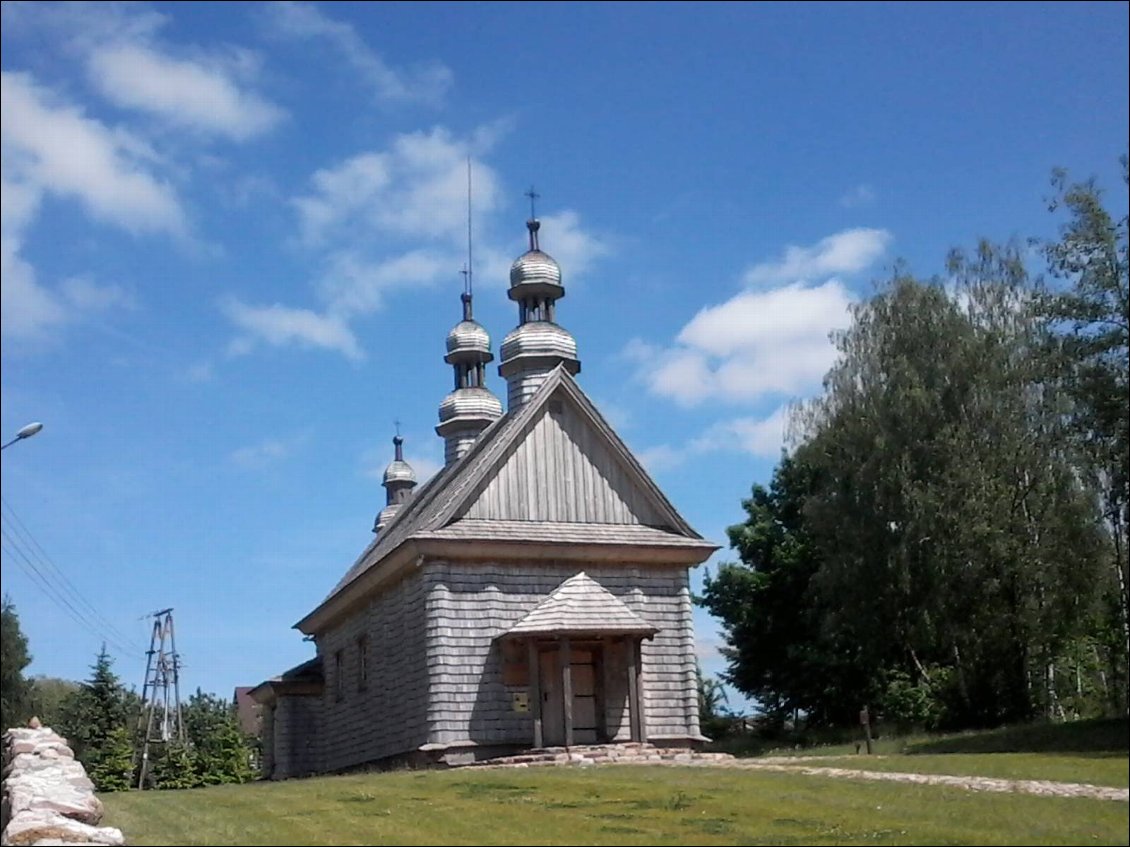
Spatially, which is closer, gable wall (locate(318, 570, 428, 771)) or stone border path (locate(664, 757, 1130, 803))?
stone border path (locate(664, 757, 1130, 803))

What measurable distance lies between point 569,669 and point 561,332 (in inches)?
391

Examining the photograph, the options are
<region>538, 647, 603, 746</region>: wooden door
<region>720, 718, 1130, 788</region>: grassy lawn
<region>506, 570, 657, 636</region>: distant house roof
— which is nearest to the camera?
<region>720, 718, 1130, 788</region>: grassy lawn

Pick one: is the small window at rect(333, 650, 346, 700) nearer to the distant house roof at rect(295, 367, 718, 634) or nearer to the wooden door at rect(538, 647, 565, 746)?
the distant house roof at rect(295, 367, 718, 634)

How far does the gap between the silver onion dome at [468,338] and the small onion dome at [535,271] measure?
12593mm

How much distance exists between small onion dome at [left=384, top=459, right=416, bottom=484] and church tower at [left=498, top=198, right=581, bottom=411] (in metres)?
23.8

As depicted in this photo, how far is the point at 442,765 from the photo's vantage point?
27500 mm

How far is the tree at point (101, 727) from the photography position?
43.1 meters

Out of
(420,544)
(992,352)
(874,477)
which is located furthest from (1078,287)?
(420,544)

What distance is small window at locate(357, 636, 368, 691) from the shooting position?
33.4m

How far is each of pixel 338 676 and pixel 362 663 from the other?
2.83 meters

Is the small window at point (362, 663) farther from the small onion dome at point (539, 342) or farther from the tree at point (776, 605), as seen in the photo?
the tree at point (776, 605)

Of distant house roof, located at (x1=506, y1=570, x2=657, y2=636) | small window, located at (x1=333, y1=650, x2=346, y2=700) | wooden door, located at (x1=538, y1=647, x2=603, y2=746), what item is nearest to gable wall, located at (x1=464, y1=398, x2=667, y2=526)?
distant house roof, located at (x1=506, y1=570, x2=657, y2=636)

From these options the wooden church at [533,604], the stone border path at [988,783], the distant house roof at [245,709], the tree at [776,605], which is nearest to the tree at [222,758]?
the wooden church at [533,604]

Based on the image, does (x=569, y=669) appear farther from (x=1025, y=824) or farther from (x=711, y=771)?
(x=1025, y=824)
